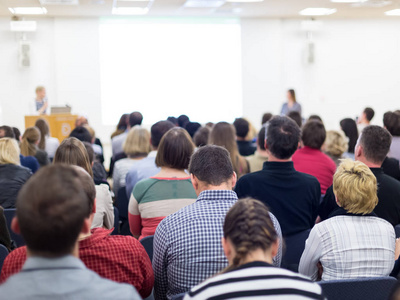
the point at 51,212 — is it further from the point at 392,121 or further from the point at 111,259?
the point at 392,121

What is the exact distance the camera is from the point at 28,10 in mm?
9977

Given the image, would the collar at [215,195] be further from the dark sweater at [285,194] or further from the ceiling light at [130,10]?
the ceiling light at [130,10]

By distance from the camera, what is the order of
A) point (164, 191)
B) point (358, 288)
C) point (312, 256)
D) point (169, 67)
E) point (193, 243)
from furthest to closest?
point (169, 67) → point (164, 191) → point (312, 256) → point (193, 243) → point (358, 288)

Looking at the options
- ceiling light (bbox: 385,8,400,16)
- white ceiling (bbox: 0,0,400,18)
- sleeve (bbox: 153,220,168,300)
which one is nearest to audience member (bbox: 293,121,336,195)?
sleeve (bbox: 153,220,168,300)

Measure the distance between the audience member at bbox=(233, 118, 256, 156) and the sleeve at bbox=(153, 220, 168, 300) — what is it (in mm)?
3542

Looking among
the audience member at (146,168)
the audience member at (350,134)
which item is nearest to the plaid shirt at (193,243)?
the audience member at (146,168)

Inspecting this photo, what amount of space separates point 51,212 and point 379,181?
227 cm

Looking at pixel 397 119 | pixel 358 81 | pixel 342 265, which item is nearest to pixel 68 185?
pixel 342 265

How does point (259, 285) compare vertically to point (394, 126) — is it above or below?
below

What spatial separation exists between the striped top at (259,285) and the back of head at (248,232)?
0.17ft

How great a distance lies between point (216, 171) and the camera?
2219 millimetres

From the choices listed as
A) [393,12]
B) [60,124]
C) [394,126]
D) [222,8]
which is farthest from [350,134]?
[393,12]

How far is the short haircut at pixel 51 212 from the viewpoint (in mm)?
1165

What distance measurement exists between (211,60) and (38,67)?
13.3ft
